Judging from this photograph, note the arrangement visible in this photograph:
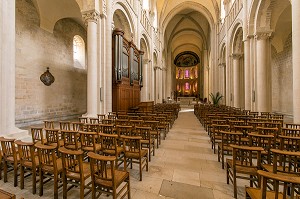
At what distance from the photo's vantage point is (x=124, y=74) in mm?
10008

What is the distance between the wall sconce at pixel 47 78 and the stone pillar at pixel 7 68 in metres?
5.21

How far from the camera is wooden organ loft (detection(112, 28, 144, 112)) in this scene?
8.91 metres

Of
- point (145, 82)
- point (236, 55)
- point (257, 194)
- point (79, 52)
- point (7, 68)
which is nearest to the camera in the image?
point (257, 194)

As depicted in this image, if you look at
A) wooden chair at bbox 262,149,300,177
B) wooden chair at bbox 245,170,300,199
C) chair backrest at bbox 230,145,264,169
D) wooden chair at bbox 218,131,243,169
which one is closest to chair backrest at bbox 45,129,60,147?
chair backrest at bbox 230,145,264,169

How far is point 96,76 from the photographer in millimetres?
7445

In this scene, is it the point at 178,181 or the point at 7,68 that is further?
the point at 7,68

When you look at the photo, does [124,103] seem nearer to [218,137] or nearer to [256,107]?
[218,137]

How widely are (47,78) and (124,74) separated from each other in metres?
4.42

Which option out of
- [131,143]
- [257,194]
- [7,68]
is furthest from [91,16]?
[257,194]

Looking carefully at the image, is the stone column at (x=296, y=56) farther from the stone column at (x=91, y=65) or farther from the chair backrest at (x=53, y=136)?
the stone column at (x=91, y=65)

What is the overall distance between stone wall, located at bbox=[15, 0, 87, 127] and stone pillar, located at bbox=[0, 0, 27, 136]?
4184 millimetres

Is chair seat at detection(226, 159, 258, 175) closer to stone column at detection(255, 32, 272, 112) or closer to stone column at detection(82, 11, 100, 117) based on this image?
stone column at detection(82, 11, 100, 117)

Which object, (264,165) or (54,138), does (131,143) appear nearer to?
(54,138)

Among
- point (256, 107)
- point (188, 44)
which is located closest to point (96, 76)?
point (256, 107)
